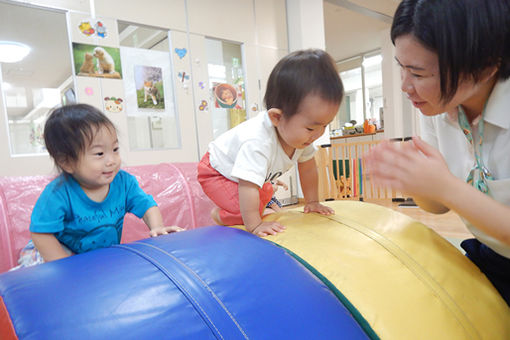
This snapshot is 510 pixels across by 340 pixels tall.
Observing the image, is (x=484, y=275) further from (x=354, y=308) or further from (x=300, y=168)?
(x=300, y=168)

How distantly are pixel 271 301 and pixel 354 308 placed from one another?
18cm

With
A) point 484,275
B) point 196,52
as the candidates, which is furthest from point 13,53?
point 484,275

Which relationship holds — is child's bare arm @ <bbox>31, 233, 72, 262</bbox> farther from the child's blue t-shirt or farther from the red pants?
the red pants

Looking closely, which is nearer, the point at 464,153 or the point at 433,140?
the point at 464,153

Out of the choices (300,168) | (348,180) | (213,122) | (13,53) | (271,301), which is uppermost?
(13,53)

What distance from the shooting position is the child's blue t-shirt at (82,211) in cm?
92

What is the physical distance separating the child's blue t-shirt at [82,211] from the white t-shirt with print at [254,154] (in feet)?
1.11

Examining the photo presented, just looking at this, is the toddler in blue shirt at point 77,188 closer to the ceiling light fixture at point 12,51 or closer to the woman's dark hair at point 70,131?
the woman's dark hair at point 70,131


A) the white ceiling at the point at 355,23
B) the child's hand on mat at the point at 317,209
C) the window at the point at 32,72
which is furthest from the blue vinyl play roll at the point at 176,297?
the white ceiling at the point at 355,23

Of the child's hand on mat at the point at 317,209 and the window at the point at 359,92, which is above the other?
the window at the point at 359,92

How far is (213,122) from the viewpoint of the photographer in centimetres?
320

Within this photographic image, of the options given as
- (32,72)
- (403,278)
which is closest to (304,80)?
(403,278)

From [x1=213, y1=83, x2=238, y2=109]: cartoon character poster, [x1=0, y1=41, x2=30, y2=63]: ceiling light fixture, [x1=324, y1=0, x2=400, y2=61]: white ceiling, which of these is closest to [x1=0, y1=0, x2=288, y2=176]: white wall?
[x1=213, y1=83, x2=238, y2=109]: cartoon character poster

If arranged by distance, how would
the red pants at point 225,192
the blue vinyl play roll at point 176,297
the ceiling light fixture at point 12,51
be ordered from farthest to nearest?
the ceiling light fixture at point 12,51 < the red pants at point 225,192 < the blue vinyl play roll at point 176,297
